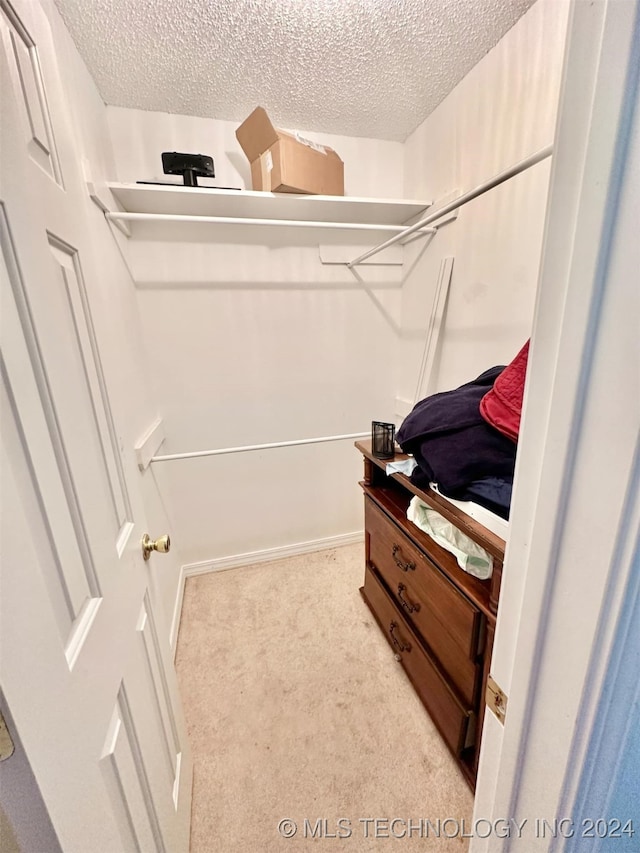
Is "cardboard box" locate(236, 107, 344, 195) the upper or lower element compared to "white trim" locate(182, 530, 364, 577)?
upper

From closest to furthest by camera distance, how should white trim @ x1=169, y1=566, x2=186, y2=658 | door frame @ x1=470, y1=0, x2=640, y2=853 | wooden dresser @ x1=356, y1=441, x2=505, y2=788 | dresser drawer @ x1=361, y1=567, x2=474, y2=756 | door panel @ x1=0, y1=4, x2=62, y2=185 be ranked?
door frame @ x1=470, y1=0, x2=640, y2=853 → door panel @ x1=0, y1=4, x2=62, y2=185 → wooden dresser @ x1=356, y1=441, x2=505, y2=788 → dresser drawer @ x1=361, y1=567, x2=474, y2=756 → white trim @ x1=169, y1=566, x2=186, y2=658

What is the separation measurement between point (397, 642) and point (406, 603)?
27 centimetres

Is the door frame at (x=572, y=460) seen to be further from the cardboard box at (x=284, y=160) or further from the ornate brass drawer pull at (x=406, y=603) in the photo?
the cardboard box at (x=284, y=160)

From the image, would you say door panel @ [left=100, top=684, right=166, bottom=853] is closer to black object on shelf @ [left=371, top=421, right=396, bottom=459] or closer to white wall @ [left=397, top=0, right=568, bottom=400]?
black object on shelf @ [left=371, top=421, right=396, bottom=459]

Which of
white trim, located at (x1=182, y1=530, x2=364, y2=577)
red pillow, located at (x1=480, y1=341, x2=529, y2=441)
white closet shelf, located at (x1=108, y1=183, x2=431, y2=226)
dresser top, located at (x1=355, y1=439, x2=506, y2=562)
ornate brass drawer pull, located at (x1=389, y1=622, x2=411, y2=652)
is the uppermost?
white closet shelf, located at (x1=108, y1=183, x2=431, y2=226)

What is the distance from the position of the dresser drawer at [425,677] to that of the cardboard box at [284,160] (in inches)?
74.5

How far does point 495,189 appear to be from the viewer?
1305 millimetres

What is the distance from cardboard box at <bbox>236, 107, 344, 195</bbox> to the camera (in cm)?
145

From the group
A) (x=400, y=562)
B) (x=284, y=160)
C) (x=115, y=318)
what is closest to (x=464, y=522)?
(x=400, y=562)

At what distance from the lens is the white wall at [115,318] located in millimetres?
855

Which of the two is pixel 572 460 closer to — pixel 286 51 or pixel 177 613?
pixel 286 51

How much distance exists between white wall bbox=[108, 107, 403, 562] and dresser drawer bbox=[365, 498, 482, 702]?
0.78 m

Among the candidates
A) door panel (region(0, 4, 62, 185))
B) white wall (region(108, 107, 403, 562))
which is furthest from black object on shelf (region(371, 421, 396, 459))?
door panel (region(0, 4, 62, 185))

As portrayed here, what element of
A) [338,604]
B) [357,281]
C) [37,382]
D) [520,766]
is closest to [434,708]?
[338,604]
